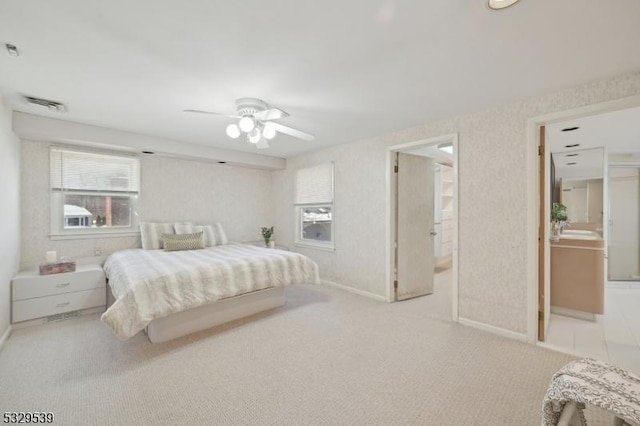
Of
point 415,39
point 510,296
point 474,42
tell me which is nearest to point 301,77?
point 415,39

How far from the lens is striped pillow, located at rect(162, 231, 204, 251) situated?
3.82 meters

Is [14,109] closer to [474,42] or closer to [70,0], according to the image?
[70,0]

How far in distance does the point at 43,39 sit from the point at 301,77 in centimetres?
165

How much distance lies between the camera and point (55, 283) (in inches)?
116

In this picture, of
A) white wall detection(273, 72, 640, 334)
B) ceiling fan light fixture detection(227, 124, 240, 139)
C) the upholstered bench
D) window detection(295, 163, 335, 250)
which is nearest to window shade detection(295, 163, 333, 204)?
window detection(295, 163, 335, 250)

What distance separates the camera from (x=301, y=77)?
212 cm

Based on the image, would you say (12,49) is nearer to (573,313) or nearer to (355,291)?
(355,291)

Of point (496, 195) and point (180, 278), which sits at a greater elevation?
point (496, 195)

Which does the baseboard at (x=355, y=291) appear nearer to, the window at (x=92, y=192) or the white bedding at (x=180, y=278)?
the white bedding at (x=180, y=278)

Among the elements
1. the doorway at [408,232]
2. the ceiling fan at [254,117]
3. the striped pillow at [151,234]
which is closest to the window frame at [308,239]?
the doorway at [408,232]

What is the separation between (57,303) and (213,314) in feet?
5.85

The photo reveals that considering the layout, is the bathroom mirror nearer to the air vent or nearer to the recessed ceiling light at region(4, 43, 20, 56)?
the recessed ceiling light at region(4, 43, 20, 56)

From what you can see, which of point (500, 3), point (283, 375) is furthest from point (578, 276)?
point (283, 375)

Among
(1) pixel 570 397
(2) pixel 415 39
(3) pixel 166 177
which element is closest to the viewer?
(1) pixel 570 397
